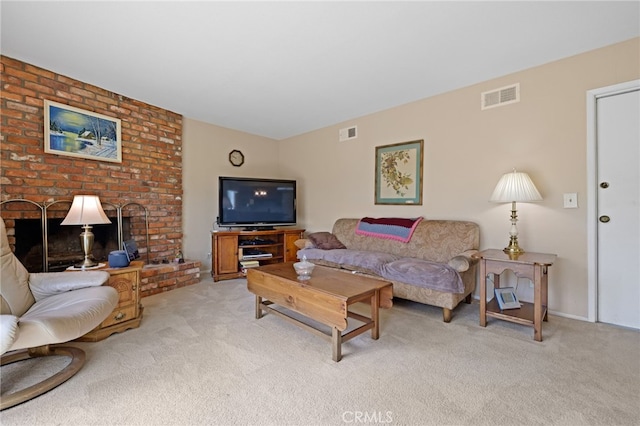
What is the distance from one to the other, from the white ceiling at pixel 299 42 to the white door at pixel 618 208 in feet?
1.95

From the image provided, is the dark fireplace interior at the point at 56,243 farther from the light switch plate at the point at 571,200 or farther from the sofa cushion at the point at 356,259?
the light switch plate at the point at 571,200

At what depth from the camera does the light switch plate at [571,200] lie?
2420 millimetres

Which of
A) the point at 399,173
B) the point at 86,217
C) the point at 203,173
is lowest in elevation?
the point at 86,217

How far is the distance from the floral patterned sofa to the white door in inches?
36.9

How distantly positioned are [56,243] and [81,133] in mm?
1124

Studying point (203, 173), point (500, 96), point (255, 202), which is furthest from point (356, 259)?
point (203, 173)

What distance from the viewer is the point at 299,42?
2250 millimetres

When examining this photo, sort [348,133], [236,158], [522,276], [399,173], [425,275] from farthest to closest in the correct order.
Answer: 1. [236,158]
2. [348,133]
3. [399,173]
4. [425,275]
5. [522,276]

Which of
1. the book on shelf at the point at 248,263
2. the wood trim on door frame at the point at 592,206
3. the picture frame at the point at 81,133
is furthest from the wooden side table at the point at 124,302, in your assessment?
the wood trim on door frame at the point at 592,206

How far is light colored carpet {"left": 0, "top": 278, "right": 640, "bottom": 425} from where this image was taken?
4.36ft

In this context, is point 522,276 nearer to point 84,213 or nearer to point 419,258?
point 419,258

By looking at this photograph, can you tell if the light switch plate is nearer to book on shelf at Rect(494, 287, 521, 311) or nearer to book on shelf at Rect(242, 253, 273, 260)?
book on shelf at Rect(494, 287, 521, 311)

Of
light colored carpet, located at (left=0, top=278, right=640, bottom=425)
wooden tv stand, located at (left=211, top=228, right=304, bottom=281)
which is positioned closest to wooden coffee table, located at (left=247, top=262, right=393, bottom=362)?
light colored carpet, located at (left=0, top=278, right=640, bottom=425)

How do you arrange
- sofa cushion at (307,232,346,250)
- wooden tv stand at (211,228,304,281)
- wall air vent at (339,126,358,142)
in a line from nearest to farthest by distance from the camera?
sofa cushion at (307,232,346,250) < wooden tv stand at (211,228,304,281) < wall air vent at (339,126,358,142)
